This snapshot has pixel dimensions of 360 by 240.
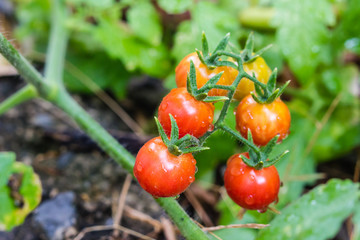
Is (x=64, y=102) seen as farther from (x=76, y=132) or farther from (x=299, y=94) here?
→ (x=299, y=94)

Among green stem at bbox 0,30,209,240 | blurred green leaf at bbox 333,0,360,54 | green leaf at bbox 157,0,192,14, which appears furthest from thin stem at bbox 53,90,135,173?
blurred green leaf at bbox 333,0,360,54

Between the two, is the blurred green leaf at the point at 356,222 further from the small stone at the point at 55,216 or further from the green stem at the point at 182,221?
the small stone at the point at 55,216

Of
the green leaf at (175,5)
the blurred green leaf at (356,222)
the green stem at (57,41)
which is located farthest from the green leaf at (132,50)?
the blurred green leaf at (356,222)

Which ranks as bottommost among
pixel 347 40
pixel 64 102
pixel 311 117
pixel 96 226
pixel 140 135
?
pixel 96 226

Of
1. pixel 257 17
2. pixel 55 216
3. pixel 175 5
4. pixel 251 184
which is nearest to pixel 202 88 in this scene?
pixel 251 184

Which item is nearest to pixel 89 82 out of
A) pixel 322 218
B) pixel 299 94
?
pixel 299 94

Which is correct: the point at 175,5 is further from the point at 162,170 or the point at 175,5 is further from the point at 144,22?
the point at 162,170
